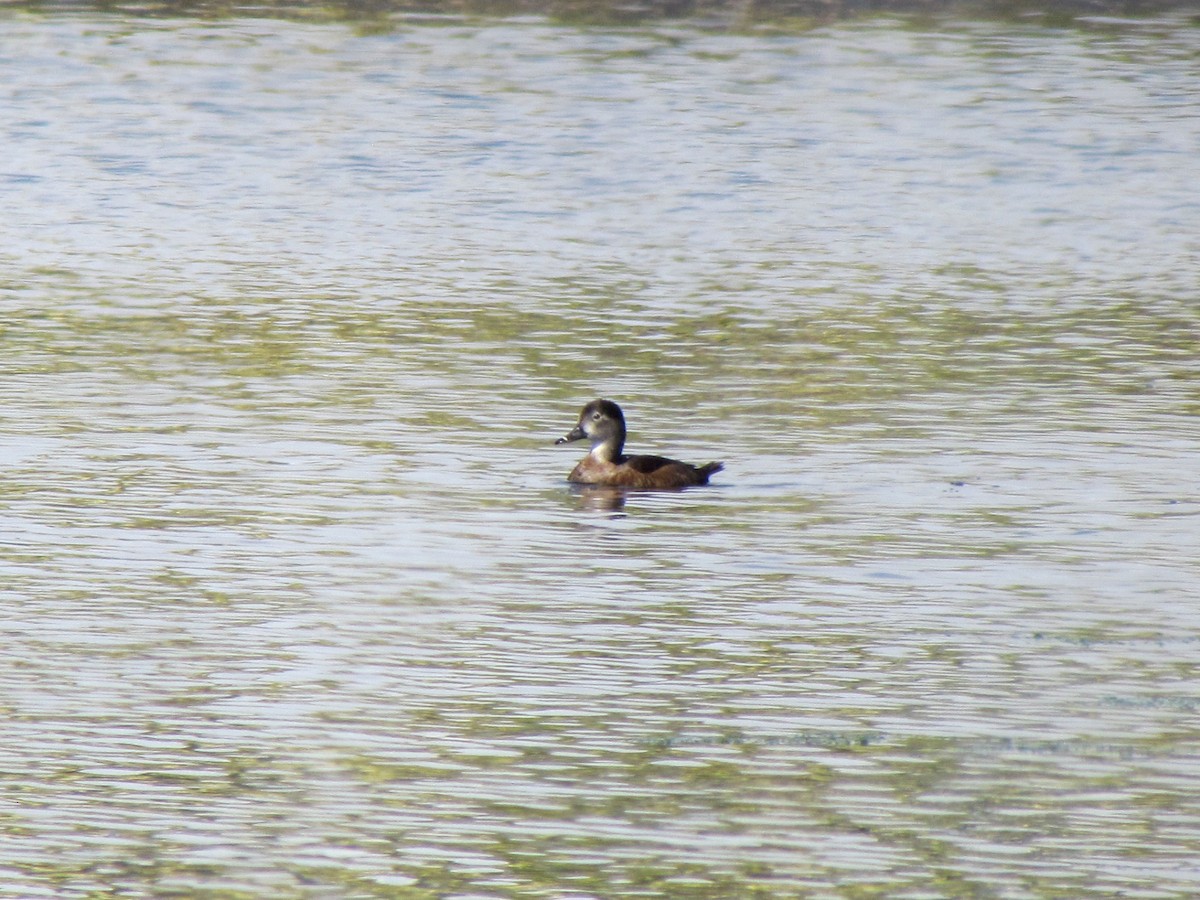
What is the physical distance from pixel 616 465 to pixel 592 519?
0.59 metres

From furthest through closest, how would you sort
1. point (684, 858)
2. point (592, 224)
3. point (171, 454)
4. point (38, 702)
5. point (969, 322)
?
point (592, 224)
point (969, 322)
point (171, 454)
point (38, 702)
point (684, 858)

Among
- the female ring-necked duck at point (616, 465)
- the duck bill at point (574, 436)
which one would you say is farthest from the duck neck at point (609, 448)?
the duck bill at point (574, 436)

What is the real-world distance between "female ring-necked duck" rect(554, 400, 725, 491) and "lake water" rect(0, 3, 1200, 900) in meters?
0.12

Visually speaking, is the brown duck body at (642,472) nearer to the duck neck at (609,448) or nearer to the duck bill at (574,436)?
the duck neck at (609,448)

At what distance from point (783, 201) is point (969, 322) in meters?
5.84

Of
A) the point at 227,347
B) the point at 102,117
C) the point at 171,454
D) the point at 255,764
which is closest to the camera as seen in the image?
the point at 255,764

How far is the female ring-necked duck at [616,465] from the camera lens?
1164 centimetres

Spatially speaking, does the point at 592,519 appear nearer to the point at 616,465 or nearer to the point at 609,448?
the point at 616,465

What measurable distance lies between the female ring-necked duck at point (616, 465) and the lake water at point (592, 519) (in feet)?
0.38

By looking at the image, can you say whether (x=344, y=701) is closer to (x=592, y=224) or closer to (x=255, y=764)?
(x=255, y=764)

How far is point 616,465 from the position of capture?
11.8m

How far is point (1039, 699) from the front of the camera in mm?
8078

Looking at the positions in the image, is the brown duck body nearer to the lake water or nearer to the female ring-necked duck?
the female ring-necked duck

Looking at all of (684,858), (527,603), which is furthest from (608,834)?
(527,603)
